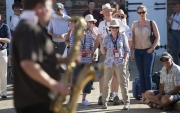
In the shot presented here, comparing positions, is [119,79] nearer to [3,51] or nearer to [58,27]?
[58,27]

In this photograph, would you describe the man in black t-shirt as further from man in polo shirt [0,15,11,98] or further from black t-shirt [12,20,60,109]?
man in polo shirt [0,15,11,98]

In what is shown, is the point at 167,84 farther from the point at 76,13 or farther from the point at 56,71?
the point at 76,13

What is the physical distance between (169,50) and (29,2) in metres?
11.3

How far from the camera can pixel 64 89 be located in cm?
413

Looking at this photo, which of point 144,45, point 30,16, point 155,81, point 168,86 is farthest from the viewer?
point 155,81

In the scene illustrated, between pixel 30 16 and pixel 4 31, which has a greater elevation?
pixel 30 16

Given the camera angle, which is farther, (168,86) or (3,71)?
(3,71)

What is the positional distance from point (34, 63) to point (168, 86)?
5.00 m

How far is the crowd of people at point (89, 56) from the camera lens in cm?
419

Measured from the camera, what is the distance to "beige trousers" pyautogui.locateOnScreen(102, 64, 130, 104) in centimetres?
877

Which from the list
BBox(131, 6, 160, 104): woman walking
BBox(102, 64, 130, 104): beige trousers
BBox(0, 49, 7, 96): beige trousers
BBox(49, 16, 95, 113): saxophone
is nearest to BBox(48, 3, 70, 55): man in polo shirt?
BBox(0, 49, 7, 96): beige trousers

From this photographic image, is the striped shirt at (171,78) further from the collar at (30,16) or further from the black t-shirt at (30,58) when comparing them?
the collar at (30,16)

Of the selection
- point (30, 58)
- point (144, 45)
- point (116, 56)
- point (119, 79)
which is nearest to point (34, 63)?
point (30, 58)

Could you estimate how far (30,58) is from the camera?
4.11 metres
